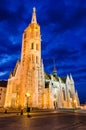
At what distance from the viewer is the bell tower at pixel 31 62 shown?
7034cm

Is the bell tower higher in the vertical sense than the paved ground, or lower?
higher

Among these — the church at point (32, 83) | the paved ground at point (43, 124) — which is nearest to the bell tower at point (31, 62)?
the church at point (32, 83)

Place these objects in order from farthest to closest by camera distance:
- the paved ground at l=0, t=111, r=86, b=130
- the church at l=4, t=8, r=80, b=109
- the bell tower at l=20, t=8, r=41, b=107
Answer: the church at l=4, t=8, r=80, b=109 → the bell tower at l=20, t=8, r=41, b=107 → the paved ground at l=0, t=111, r=86, b=130

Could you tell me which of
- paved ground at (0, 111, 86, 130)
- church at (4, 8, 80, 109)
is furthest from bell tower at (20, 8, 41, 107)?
paved ground at (0, 111, 86, 130)

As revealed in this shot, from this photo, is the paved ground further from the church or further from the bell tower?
the bell tower

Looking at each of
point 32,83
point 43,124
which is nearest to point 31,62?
point 32,83

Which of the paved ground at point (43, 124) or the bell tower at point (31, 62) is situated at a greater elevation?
the bell tower at point (31, 62)

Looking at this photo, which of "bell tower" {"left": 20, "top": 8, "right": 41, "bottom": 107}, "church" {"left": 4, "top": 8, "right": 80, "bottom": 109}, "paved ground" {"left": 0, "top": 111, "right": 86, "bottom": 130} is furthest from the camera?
"church" {"left": 4, "top": 8, "right": 80, "bottom": 109}

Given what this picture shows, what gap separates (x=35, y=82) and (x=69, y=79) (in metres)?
38.4

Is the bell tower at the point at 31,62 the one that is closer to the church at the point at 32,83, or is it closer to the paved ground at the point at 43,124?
the church at the point at 32,83

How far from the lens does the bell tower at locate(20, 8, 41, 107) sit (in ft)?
231

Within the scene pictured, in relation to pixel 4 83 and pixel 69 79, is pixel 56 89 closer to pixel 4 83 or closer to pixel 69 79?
pixel 69 79

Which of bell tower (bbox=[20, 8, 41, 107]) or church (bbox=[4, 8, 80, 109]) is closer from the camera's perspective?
bell tower (bbox=[20, 8, 41, 107])

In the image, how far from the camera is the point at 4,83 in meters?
100
